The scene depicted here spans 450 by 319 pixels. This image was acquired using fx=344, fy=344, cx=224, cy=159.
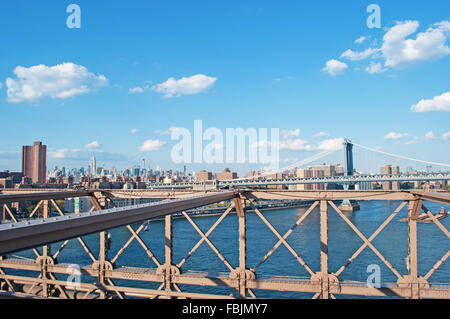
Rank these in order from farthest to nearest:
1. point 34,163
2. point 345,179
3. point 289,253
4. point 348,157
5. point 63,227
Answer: point 34,163 → point 348,157 → point 345,179 → point 289,253 → point 63,227

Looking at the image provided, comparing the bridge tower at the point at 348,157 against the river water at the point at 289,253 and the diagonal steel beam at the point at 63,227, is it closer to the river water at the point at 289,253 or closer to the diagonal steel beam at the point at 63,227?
the river water at the point at 289,253

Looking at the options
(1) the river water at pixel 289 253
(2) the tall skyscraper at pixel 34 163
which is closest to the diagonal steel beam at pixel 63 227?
(1) the river water at pixel 289 253

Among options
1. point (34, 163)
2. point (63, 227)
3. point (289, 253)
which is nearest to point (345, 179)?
point (289, 253)

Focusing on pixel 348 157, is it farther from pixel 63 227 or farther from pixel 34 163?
pixel 34 163

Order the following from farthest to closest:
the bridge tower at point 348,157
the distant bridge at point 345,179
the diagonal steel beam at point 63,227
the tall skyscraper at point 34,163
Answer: the tall skyscraper at point 34,163, the bridge tower at point 348,157, the distant bridge at point 345,179, the diagonal steel beam at point 63,227

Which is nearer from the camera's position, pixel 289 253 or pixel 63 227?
pixel 63 227

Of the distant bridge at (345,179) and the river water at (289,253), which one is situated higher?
the distant bridge at (345,179)

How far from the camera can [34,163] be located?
193 feet

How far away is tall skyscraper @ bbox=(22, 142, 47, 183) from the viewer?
189ft

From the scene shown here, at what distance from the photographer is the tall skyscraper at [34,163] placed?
57688 millimetres

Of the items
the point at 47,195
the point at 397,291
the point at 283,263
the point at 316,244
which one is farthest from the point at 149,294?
the point at 316,244

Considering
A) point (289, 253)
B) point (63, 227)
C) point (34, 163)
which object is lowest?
point (289, 253)
